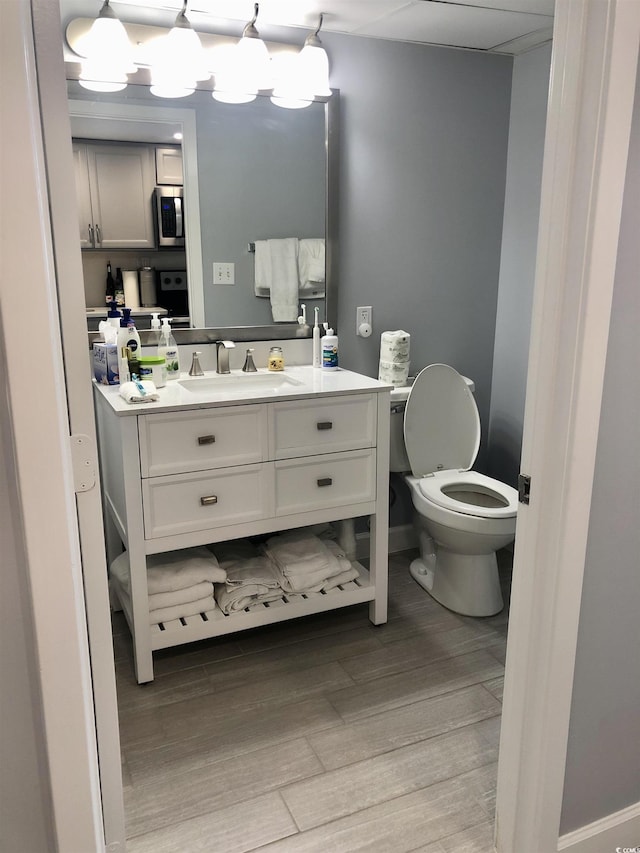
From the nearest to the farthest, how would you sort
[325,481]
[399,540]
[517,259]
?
[325,481] < [517,259] < [399,540]

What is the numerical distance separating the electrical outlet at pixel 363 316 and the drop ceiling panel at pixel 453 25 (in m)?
1.03

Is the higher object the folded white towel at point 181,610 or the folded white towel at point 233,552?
the folded white towel at point 233,552

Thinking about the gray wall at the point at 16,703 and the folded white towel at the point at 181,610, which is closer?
the gray wall at the point at 16,703

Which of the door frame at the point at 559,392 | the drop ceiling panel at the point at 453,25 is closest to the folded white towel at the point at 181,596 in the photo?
the door frame at the point at 559,392

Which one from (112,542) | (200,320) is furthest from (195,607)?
(200,320)

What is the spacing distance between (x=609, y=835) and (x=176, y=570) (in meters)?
1.44

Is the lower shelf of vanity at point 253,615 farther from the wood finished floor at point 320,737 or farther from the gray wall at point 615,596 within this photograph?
the gray wall at point 615,596

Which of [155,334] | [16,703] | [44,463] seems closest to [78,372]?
[44,463]

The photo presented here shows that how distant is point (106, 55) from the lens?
2.24m

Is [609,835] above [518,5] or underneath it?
underneath

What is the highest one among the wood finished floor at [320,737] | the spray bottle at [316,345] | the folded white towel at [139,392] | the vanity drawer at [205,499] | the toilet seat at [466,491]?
the spray bottle at [316,345]

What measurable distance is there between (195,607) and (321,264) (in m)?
1.41

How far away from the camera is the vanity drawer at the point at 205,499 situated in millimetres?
2100

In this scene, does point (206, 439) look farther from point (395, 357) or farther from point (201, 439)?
point (395, 357)
